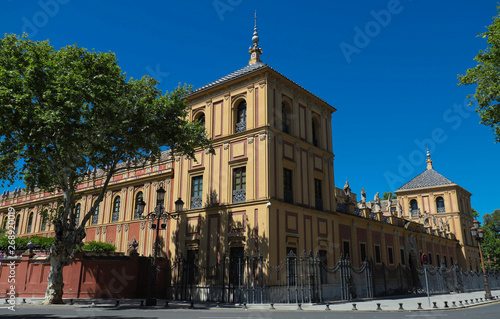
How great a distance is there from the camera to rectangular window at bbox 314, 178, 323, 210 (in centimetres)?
2381

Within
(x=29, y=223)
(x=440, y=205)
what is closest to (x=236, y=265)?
(x=29, y=223)

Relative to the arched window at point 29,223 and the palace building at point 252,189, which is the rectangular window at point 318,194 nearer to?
the palace building at point 252,189

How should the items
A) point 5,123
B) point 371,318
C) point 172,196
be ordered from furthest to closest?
point 172,196
point 5,123
point 371,318

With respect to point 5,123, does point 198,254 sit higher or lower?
lower

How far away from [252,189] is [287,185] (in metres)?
2.28

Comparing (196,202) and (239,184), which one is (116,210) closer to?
(196,202)

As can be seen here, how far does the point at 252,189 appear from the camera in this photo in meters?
20.9

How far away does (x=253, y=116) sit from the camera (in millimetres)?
22125

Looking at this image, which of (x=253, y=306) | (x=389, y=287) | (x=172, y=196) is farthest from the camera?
(x=389, y=287)

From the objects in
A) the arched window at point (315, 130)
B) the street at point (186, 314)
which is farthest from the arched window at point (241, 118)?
the street at point (186, 314)

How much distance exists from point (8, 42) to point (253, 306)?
15.2m

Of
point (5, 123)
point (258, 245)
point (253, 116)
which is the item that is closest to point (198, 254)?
point (258, 245)

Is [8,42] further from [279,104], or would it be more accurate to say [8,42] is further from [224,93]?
[279,104]

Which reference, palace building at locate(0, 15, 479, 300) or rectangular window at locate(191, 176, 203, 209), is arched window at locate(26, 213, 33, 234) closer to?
palace building at locate(0, 15, 479, 300)
